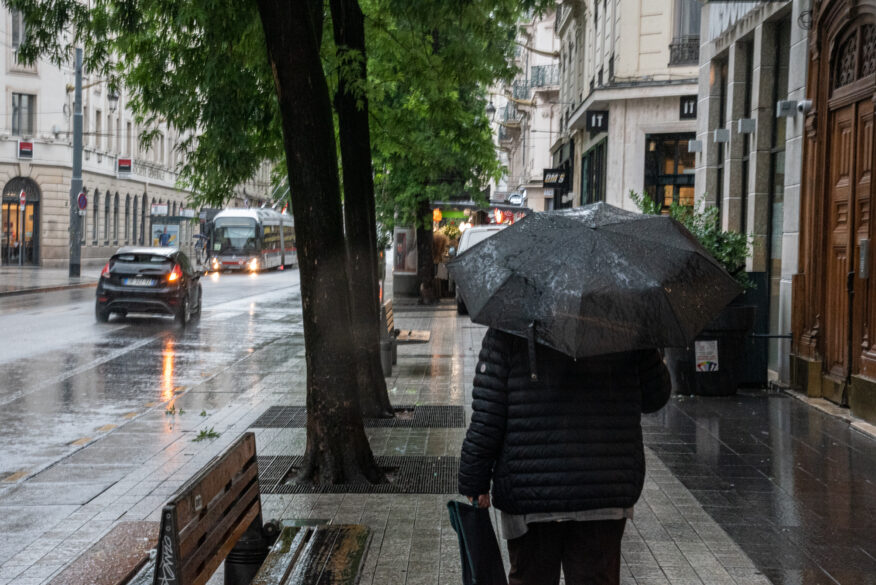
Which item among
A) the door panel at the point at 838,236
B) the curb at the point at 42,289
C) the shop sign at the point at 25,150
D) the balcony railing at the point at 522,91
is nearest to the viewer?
the door panel at the point at 838,236

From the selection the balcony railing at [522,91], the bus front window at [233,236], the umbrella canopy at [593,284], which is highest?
the balcony railing at [522,91]

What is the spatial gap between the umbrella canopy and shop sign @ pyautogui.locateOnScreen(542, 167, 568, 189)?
3412 cm

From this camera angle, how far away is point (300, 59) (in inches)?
303

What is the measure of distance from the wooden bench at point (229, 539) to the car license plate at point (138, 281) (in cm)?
1675

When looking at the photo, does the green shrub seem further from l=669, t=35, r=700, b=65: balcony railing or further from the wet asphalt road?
l=669, t=35, r=700, b=65: balcony railing

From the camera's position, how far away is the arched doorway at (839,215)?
1069 cm

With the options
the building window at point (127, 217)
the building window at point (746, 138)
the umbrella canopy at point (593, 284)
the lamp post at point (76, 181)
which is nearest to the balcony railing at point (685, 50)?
the building window at point (746, 138)

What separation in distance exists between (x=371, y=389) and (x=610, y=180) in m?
18.8

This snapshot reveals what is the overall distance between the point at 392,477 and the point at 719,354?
5523 millimetres

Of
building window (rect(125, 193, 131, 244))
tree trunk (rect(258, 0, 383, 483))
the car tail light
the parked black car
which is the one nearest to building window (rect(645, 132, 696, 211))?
the car tail light

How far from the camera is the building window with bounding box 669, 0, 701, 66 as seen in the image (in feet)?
86.7

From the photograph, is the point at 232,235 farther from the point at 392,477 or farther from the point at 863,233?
the point at 392,477

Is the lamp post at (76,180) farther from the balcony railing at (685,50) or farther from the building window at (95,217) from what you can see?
the balcony railing at (685,50)

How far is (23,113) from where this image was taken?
52219mm
